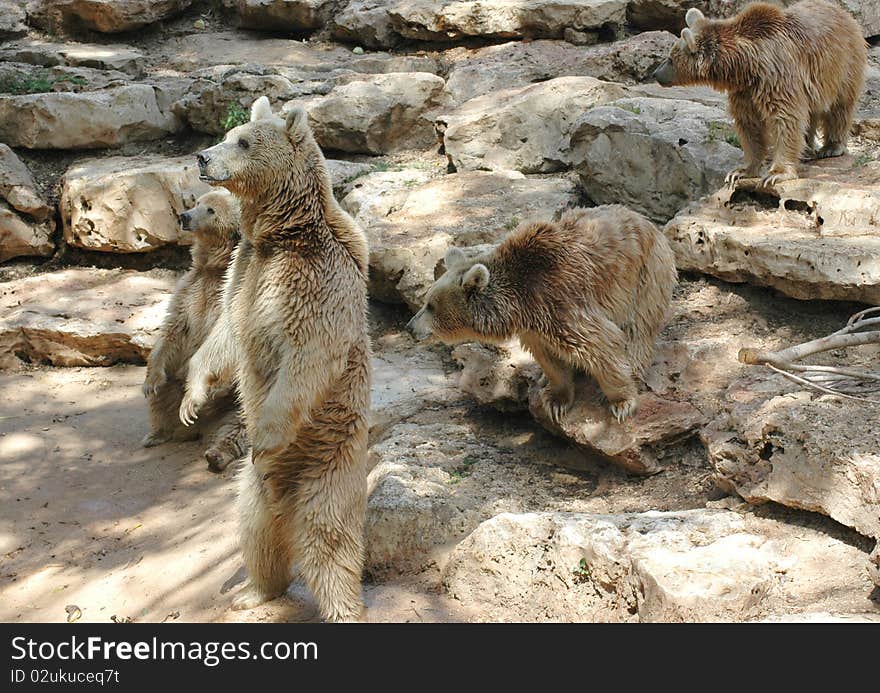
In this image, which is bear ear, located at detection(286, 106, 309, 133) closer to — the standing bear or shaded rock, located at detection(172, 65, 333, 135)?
the standing bear

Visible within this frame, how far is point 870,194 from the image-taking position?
6859 mm

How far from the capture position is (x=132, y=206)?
1046cm

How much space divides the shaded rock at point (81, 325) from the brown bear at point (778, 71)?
5583 millimetres

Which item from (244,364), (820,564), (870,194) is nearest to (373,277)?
(244,364)

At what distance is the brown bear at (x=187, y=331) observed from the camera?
7.58 metres

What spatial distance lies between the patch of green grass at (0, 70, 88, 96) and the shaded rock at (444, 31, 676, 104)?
4.76 metres

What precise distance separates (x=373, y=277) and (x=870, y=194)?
167 inches

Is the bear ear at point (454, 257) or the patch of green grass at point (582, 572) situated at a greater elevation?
the bear ear at point (454, 257)

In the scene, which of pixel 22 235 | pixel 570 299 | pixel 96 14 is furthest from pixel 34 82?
pixel 570 299

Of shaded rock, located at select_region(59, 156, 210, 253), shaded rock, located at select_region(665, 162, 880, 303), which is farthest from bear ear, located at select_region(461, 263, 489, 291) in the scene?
shaded rock, located at select_region(59, 156, 210, 253)

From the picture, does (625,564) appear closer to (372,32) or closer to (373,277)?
(373,277)

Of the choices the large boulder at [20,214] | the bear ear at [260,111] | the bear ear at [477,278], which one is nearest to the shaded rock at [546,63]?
the large boulder at [20,214]

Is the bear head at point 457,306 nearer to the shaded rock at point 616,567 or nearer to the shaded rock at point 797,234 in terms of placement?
the shaded rock at point 616,567

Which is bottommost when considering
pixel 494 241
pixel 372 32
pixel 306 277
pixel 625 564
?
pixel 625 564
